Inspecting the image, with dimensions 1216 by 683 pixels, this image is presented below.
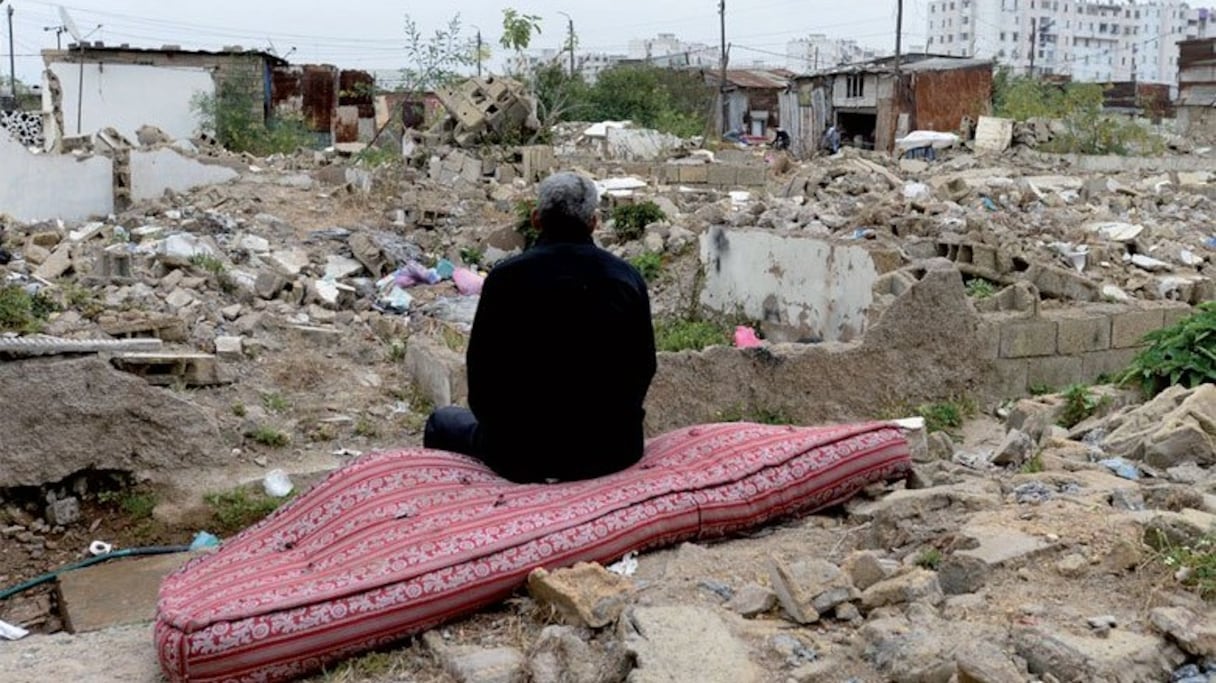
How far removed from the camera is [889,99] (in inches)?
1142

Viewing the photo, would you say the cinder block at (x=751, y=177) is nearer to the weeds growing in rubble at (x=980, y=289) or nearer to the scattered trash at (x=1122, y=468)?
the weeds growing in rubble at (x=980, y=289)

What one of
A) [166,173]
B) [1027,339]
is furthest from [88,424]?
[166,173]

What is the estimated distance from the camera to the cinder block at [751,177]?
17.6 m

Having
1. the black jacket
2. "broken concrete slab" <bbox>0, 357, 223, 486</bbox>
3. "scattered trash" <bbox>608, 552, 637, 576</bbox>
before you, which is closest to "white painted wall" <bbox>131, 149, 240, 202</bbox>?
"broken concrete slab" <bbox>0, 357, 223, 486</bbox>

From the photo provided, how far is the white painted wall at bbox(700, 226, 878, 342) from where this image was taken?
844 centimetres

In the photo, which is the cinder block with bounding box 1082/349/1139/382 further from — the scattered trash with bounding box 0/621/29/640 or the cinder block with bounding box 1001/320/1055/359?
the scattered trash with bounding box 0/621/29/640

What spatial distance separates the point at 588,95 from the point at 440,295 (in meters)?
19.1

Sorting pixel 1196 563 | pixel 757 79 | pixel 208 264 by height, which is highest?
pixel 757 79

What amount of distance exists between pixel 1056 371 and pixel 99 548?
18.8 feet

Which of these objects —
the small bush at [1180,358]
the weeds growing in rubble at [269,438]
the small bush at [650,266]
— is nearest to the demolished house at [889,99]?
the small bush at [650,266]

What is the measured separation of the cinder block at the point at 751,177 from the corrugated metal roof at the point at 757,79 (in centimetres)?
2094

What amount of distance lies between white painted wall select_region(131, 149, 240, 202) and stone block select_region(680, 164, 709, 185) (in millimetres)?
6200

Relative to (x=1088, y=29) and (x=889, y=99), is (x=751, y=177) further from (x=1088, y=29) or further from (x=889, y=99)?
(x=1088, y=29)

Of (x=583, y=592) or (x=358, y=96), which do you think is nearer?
(x=583, y=592)
